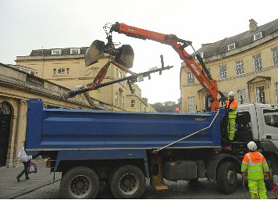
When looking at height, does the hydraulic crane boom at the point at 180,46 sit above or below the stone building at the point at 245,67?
below

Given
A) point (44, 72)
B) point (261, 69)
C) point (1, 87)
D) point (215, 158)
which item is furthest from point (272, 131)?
point (44, 72)

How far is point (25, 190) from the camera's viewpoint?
25.9ft

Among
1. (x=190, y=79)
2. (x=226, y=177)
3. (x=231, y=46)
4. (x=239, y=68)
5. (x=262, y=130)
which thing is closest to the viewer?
(x=226, y=177)

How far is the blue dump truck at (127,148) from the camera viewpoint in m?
6.00

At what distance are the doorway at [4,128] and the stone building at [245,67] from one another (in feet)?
78.9

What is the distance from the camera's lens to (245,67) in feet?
96.9

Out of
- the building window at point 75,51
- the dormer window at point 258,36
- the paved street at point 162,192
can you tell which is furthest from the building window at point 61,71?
the paved street at point 162,192

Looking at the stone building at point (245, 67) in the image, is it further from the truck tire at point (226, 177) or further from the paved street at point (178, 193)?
the truck tire at point (226, 177)

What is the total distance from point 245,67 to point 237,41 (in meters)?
5.27

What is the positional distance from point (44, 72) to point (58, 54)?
17.7 feet

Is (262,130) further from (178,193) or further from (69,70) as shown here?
(69,70)

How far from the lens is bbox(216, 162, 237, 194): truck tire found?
7066mm

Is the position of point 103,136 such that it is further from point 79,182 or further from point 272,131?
point 272,131

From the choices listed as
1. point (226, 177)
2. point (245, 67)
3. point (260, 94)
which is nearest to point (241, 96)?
point (260, 94)
